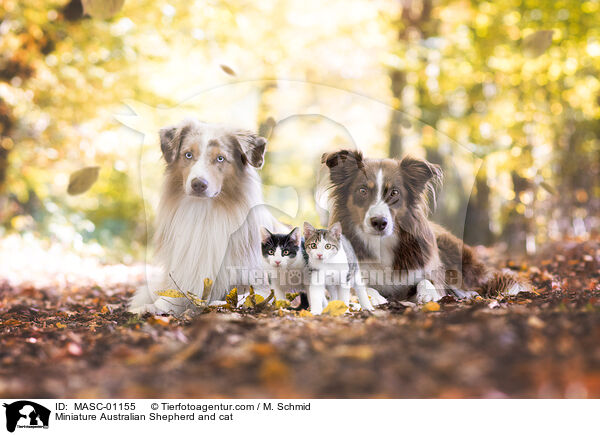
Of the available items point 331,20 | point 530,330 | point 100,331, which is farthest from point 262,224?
point 331,20

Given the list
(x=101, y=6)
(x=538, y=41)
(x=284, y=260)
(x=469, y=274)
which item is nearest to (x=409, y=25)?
(x=538, y=41)

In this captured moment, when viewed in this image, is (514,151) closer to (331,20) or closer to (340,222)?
(340,222)

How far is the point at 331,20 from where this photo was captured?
36.8ft

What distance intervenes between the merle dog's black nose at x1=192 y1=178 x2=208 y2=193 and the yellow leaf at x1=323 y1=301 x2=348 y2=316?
4.01 ft

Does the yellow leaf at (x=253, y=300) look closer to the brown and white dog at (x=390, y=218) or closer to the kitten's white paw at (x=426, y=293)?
the brown and white dog at (x=390, y=218)

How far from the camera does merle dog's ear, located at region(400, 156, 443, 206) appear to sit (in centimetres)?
388

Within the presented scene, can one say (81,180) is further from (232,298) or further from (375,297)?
(375,297)

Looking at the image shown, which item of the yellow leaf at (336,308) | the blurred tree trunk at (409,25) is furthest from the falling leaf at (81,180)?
the blurred tree trunk at (409,25)

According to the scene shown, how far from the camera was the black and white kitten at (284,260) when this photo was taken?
150 inches

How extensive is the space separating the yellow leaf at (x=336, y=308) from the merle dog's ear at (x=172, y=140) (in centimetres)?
160

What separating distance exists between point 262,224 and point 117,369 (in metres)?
1.83

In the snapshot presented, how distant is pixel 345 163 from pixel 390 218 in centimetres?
55

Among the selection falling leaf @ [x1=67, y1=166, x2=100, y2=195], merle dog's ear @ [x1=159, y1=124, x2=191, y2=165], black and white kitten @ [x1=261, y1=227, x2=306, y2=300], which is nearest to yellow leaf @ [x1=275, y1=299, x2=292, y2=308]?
black and white kitten @ [x1=261, y1=227, x2=306, y2=300]
